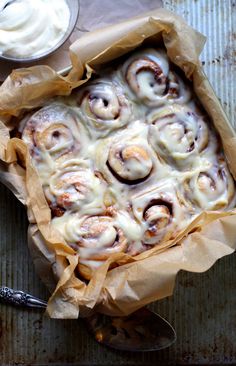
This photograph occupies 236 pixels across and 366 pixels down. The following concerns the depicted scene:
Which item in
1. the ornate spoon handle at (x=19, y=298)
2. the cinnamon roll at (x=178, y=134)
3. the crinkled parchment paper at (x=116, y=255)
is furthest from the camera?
the ornate spoon handle at (x=19, y=298)

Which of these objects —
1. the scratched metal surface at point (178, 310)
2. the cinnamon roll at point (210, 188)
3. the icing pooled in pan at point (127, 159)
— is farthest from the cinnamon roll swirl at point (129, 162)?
the scratched metal surface at point (178, 310)

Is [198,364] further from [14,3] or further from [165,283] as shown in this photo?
[14,3]

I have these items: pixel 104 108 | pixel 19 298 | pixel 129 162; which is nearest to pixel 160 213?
pixel 129 162

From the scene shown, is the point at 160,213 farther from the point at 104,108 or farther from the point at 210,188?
the point at 104,108

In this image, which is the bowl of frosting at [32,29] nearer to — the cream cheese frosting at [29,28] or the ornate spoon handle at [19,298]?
the cream cheese frosting at [29,28]

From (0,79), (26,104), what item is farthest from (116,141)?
(0,79)

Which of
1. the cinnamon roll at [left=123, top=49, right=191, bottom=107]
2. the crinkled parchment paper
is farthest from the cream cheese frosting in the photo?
the cinnamon roll at [left=123, top=49, right=191, bottom=107]
